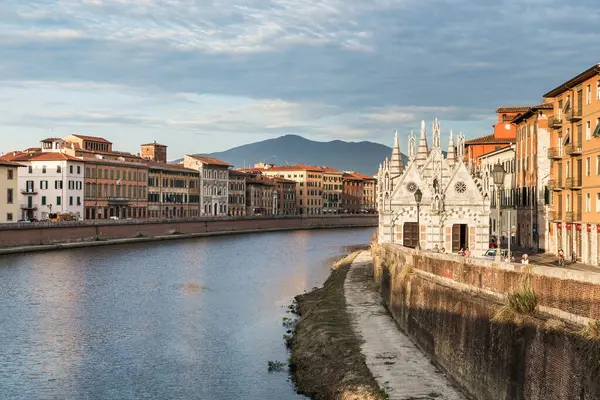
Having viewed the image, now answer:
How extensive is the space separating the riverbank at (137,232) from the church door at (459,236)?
151 feet

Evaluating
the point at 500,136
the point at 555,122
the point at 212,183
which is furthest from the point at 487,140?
the point at 212,183

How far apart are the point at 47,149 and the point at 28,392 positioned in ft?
333

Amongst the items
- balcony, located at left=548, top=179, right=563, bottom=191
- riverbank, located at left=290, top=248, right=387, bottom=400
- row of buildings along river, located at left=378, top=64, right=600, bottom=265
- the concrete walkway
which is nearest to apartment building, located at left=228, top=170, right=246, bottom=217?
row of buildings along river, located at left=378, top=64, right=600, bottom=265

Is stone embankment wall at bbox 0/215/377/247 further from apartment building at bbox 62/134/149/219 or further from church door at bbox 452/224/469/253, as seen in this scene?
church door at bbox 452/224/469/253

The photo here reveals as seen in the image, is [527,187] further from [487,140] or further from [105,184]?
[105,184]

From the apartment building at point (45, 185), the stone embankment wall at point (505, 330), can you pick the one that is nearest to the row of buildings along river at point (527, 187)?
the stone embankment wall at point (505, 330)

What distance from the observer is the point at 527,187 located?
63.6 metres

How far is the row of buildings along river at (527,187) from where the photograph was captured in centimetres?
4450

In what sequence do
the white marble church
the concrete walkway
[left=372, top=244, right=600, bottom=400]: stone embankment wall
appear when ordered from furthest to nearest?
1. the white marble church
2. the concrete walkway
3. [left=372, top=244, right=600, bottom=400]: stone embankment wall

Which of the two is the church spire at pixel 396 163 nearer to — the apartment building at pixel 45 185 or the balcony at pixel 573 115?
the balcony at pixel 573 115

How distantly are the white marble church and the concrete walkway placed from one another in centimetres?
1840

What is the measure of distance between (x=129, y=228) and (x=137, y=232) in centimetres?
210

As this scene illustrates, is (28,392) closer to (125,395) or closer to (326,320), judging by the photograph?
(125,395)

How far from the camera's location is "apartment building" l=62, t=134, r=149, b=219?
119312 millimetres
